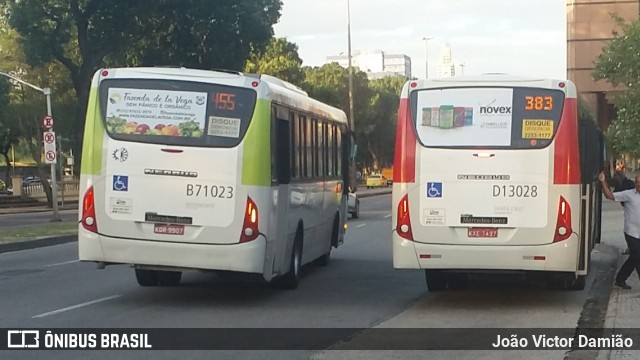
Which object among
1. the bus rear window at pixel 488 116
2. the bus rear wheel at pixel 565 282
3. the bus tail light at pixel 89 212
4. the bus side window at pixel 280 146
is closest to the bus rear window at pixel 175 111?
the bus side window at pixel 280 146

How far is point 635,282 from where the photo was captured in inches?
621

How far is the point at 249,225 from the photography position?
1300 centimetres

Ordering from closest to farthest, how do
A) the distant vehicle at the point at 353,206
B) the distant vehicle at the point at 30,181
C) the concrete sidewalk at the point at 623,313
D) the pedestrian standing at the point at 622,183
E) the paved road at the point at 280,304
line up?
the concrete sidewalk at the point at 623,313, the paved road at the point at 280,304, the pedestrian standing at the point at 622,183, the distant vehicle at the point at 353,206, the distant vehicle at the point at 30,181

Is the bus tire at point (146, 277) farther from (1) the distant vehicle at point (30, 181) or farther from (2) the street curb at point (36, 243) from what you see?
(1) the distant vehicle at point (30, 181)

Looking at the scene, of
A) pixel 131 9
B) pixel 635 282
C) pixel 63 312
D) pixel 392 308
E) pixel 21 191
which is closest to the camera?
pixel 63 312

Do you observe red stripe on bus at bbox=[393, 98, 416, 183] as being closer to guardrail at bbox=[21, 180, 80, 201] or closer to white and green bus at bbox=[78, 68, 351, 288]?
white and green bus at bbox=[78, 68, 351, 288]

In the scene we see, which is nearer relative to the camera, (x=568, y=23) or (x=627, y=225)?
(x=627, y=225)

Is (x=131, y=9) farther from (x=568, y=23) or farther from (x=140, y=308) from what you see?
(x=140, y=308)

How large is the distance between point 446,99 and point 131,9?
36918 millimetres

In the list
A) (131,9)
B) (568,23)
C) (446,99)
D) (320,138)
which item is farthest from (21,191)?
(446,99)

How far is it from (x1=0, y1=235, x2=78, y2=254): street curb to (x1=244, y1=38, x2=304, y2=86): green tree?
46480 millimetres

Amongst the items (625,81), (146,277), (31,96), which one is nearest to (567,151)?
(146,277)

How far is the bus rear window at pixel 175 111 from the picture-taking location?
13.2 metres

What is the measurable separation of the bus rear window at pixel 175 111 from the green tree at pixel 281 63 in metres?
59.1
